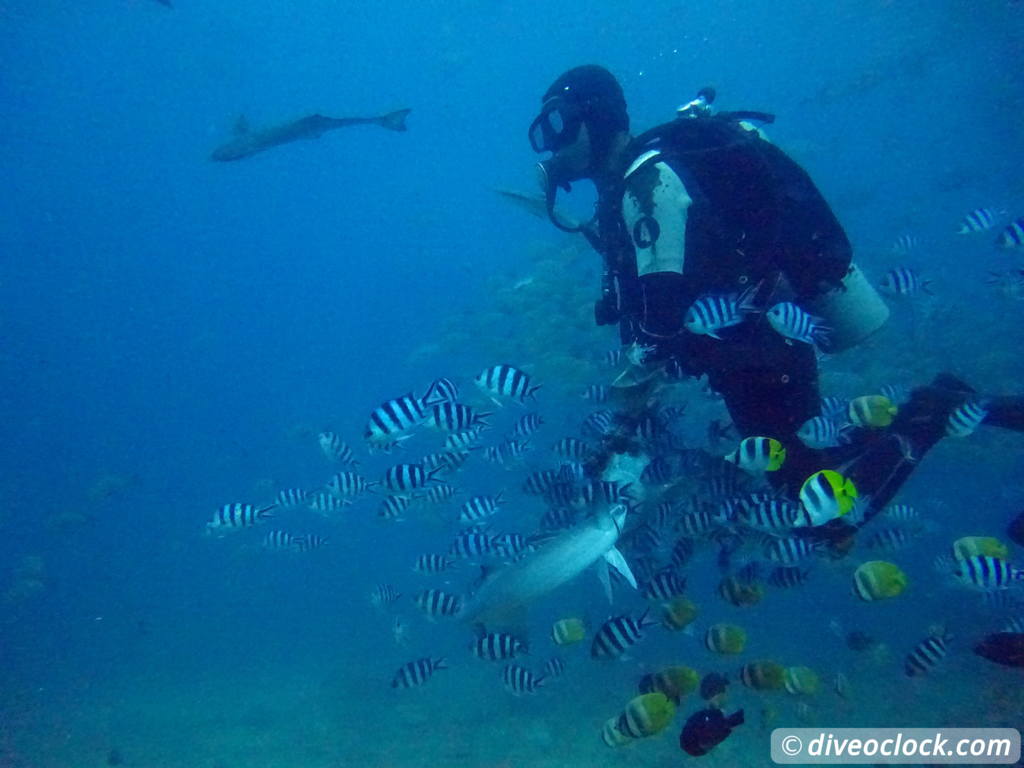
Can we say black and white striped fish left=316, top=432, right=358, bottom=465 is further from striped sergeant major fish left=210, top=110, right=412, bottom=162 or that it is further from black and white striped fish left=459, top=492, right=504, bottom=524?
striped sergeant major fish left=210, top=110, right=412, bottom=162

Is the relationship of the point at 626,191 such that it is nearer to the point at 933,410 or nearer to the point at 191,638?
the point at 933,410

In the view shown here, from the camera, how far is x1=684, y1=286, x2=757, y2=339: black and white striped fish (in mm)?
4215

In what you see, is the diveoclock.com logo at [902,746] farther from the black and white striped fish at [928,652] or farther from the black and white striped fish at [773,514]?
the black and white striped fish at [773,514]

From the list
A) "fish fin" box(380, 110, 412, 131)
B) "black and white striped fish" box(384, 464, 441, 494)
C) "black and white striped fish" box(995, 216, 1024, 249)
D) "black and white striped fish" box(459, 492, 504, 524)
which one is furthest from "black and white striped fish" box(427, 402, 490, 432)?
"fish fin" box(380, 110, 412, 131)

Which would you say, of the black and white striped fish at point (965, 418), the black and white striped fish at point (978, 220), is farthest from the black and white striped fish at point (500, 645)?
the black and white striped fish at point (978, 220)

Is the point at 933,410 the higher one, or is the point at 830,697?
the point at 933,410

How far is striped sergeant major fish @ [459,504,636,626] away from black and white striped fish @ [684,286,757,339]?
134 cm

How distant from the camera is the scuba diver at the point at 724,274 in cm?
405

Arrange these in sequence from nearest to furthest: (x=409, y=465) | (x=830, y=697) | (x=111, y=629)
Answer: (x=409, y=465) → (x=830, y=697) → (x=111, y=629)

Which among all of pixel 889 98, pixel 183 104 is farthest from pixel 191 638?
pixel 183 104

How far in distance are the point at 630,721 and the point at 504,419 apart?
17718 mm

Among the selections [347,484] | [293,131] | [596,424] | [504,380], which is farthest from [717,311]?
[293,131]

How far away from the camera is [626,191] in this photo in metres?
4.18

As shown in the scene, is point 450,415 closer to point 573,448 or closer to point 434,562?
point 573,448
